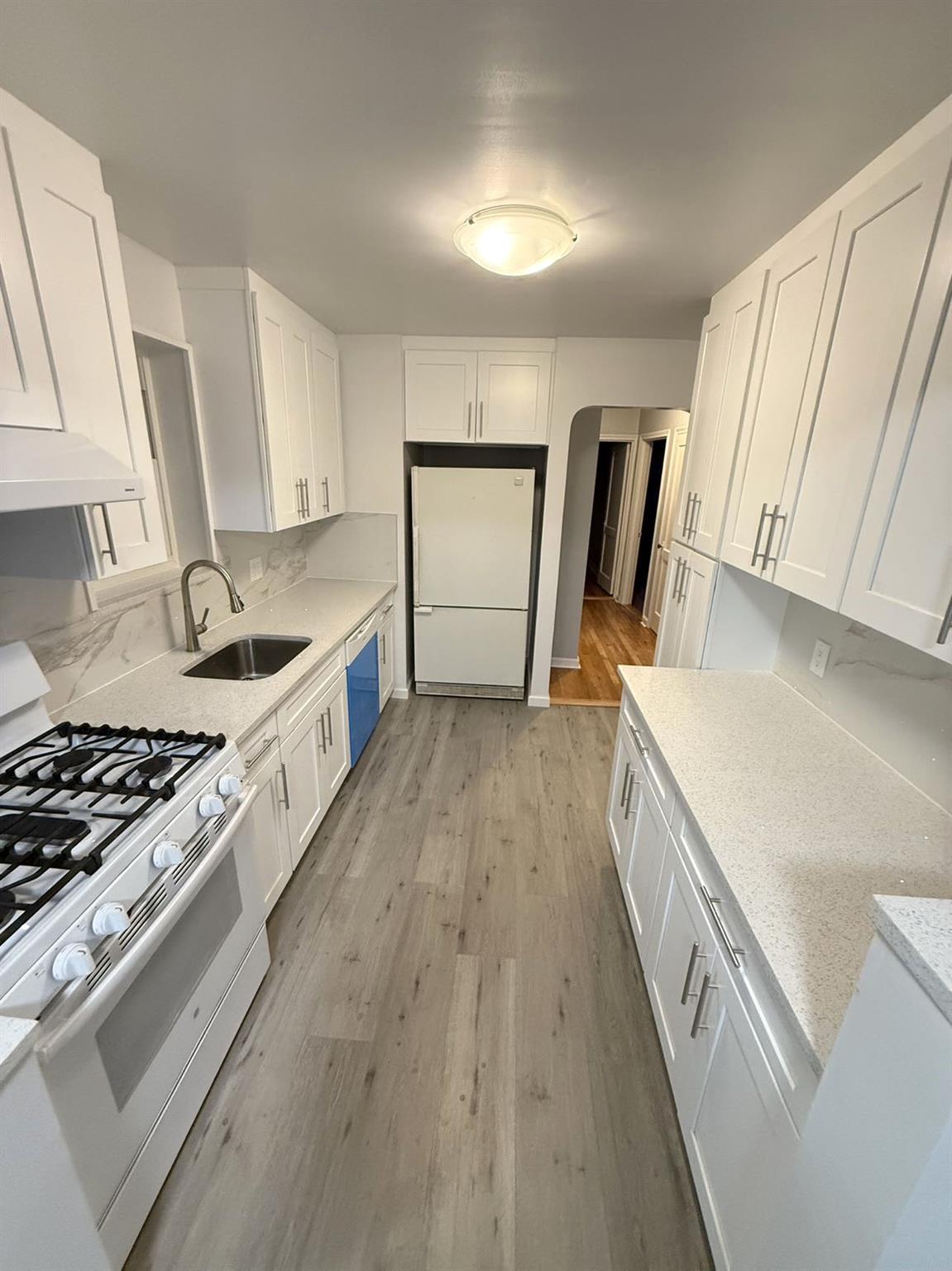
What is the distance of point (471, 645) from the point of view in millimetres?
3570

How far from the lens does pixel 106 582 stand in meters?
1.78

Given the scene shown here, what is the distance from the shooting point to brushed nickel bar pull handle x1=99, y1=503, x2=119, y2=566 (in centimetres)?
138

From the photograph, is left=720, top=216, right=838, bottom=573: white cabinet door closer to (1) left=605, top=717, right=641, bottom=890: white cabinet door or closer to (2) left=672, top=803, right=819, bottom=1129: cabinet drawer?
(1) left=605, top=717, right=641, bottom=890: white cabinet door

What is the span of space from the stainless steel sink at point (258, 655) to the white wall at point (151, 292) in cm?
126

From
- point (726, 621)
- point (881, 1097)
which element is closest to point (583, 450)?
point (726, 621)

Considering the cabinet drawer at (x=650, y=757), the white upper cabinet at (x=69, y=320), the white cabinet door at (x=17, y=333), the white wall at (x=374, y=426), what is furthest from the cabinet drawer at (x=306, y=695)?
the cabinet drawer at (x=650, y=757)

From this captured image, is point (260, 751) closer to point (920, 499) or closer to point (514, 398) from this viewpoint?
point (920, 499)

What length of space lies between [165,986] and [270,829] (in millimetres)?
670

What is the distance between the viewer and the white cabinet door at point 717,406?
1776 mm

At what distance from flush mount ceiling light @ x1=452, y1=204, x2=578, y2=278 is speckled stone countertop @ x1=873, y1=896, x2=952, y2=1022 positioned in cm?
180

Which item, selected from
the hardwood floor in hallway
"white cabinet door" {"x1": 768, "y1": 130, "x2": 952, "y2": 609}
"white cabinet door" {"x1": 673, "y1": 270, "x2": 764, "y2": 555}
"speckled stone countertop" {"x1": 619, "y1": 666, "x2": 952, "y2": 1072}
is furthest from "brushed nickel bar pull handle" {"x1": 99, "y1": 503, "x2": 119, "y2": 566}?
"white cabinet door" {"x1": 673, "y1": 270, "x2": 764, "y2": 555}

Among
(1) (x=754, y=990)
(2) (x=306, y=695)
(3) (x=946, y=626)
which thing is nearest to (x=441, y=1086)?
(1) (x=754, y=990)

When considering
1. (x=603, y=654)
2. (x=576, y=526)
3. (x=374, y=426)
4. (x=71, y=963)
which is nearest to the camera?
(x=71, y=963)

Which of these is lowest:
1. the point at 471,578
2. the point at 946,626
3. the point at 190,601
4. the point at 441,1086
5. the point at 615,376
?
the point at 441,1086
